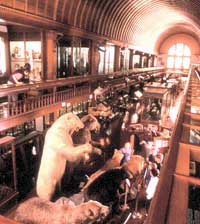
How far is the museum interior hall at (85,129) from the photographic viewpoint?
2.46 metres

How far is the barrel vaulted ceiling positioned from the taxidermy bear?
5.61 m

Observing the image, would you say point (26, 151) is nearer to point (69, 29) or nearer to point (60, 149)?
point (60, 149)

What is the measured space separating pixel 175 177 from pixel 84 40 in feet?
39.8

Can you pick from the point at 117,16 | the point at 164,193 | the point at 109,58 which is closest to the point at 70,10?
the point at 109,58

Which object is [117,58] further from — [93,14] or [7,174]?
[7,174]

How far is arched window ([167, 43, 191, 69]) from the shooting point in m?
32.4

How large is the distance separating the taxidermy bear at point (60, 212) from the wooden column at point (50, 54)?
6717mm

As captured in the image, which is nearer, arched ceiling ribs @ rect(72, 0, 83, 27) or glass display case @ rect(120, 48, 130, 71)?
arched ceiling ribs @ rect(72, 0, 83, 27)

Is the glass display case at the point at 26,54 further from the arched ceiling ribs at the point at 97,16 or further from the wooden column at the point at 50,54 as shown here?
the arched ceiling ribs at the point at 97,16

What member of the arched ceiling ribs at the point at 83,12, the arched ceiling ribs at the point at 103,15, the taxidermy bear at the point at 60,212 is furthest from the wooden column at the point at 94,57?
the taxidermy bear at the point at 60,212

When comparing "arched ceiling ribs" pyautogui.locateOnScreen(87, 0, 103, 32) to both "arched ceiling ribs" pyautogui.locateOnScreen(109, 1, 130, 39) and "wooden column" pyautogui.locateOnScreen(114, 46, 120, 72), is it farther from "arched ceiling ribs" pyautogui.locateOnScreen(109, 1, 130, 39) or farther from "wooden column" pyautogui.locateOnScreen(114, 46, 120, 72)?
"wooden column" pyautogui.locateOnScreen(114, 46, 120, 72)

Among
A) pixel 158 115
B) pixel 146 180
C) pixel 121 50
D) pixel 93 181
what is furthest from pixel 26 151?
pixel 121 50

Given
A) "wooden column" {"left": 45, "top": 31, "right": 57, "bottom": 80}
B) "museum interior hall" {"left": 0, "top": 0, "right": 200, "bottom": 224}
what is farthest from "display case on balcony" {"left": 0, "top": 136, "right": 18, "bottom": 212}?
"wooden column" {"left": 45, "top": 31, "right": 57, "bottom": 80}

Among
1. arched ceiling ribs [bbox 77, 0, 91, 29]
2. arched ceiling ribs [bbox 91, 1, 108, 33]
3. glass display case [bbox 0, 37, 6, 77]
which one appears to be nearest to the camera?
glass display case [bbox 0, 37, 6, 77]
